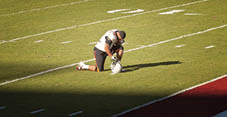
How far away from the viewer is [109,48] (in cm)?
Result: 1269

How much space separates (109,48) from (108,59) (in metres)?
2.18

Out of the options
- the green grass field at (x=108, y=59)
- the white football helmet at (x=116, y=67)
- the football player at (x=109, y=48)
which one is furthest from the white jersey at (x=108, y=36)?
the green grass field at (x=108, y=59)

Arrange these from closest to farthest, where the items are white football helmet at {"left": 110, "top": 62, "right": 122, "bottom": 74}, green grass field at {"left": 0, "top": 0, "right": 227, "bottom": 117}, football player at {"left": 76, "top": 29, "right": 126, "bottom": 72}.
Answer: green grass field at {"left": 0, "top": 0, "right": 227, "bottom": 117} < white football helmet at {"left": 110, "top": 62, "right": 122, "bottom": 74} < football player at {"left": 76, "top": 29, "right": 126, "bottom": 72}

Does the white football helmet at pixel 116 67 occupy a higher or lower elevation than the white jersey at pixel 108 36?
lower

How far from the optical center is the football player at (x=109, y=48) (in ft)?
41.4

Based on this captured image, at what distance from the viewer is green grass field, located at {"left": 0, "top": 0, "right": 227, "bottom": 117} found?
10.6 m

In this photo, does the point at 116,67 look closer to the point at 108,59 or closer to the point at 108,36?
the point at 108,36

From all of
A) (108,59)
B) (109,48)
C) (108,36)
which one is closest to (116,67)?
(109,48)

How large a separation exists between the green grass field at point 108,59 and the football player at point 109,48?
294mm

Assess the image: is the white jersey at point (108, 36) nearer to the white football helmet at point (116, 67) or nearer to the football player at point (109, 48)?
the football player at point (109, 48)

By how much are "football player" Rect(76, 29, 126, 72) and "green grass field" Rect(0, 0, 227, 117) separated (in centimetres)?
29

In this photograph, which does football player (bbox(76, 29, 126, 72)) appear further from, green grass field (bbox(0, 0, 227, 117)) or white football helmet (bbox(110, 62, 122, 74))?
green grass field (bbox(0, 0, 227, 117))

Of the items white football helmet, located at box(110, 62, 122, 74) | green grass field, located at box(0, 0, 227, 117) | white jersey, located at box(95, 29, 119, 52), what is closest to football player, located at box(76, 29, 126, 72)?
white jersey, located at box(95, 29, 119, 52)

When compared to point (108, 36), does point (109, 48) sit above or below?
below
